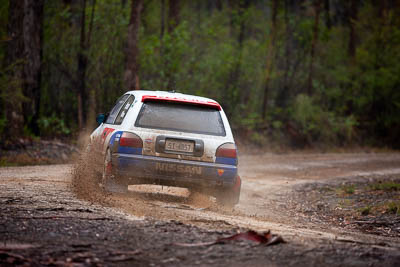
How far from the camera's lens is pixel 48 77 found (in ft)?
74.9

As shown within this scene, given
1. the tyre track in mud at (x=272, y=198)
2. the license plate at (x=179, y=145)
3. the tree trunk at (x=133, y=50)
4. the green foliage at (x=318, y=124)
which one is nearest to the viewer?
the tyre track in mud at (x=272, y=198)

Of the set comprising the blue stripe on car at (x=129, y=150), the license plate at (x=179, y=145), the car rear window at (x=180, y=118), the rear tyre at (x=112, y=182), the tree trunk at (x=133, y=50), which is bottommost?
the rear tyre at (x=112, y=182)

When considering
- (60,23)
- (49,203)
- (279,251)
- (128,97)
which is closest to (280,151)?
(60,23)

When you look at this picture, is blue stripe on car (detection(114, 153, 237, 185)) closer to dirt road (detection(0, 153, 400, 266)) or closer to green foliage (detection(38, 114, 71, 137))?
dirt road (detection(0, 153, 400, 266))

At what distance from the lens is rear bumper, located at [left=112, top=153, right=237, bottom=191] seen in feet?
29.6

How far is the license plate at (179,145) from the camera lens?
29.9 feet

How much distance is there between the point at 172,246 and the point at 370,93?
31488 millimetres

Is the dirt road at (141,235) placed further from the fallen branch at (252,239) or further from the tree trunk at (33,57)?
the tree trunk at (33,57)

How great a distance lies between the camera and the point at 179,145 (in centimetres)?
916

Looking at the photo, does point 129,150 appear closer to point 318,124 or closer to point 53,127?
point 53,127

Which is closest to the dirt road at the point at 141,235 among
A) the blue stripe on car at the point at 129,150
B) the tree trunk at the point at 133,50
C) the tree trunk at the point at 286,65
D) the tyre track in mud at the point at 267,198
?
the tyre track in mud at the point at 267,198

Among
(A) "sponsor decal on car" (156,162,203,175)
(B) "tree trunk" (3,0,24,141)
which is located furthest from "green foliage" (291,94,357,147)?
(A) "sponsor decal on car" (156,162,203,175)

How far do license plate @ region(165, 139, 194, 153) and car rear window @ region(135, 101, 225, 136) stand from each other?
20cm

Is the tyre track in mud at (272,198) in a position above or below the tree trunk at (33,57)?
below
